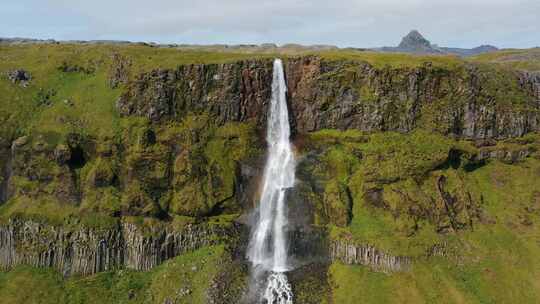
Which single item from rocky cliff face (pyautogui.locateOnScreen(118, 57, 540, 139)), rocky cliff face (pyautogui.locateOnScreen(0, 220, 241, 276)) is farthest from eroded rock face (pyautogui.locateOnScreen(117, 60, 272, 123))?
rocky cliff face (pyautogui.locateOnScreen(0, 220, 241, 276))

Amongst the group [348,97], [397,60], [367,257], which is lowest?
[367,257]

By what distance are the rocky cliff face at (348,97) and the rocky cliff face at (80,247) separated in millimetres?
16286

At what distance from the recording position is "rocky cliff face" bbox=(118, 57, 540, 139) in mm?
63625

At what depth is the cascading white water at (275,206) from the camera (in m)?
53.0

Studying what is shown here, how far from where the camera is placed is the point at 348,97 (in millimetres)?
65625

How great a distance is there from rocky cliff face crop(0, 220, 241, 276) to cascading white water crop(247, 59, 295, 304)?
11.2m

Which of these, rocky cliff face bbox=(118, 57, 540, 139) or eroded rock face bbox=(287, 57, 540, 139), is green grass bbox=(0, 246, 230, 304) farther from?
eroded rock face bbox=(287, 57, 540, 139)

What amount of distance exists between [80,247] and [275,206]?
74.6 ft

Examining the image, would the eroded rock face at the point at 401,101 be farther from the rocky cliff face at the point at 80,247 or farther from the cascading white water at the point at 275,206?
the rocky cliff face at the point at 80,247

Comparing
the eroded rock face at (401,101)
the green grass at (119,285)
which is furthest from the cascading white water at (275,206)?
the green grass at (119,285)

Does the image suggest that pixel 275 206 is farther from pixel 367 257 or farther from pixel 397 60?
pixel 397 60

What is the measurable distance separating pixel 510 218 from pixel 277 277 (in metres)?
29.4

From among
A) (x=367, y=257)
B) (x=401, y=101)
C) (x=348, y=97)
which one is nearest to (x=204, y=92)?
(x=348, y=97)

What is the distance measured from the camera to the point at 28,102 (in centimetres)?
6294
